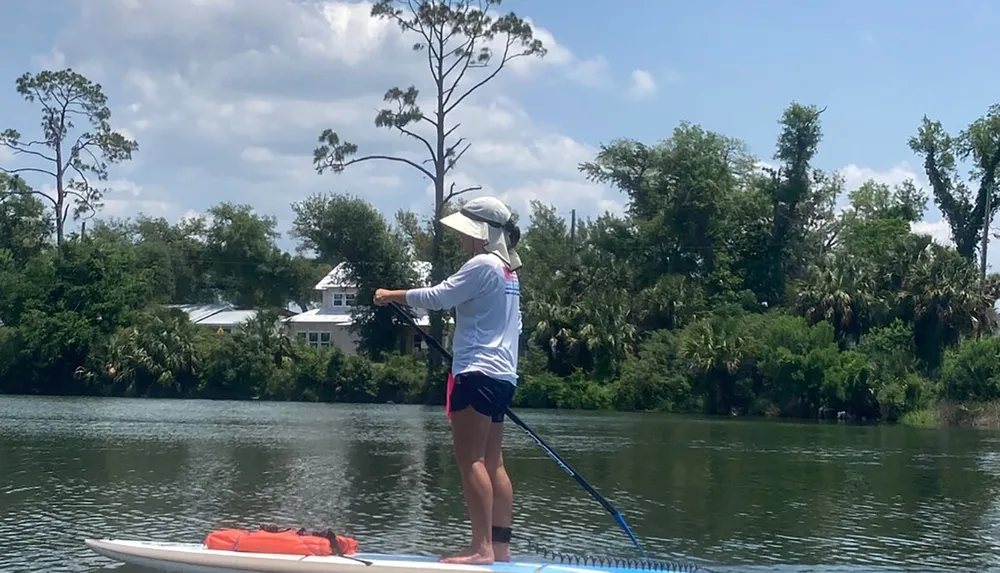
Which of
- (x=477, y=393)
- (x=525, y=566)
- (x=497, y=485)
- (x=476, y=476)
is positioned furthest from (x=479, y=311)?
(x=525, y=566)

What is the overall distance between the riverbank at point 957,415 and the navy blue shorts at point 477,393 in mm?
42539

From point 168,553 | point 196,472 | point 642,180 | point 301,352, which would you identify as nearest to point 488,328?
point 168,553

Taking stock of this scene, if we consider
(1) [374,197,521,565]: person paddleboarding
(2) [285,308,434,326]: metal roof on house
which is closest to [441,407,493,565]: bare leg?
(1) [374,197,521,565]: person paddleboarding

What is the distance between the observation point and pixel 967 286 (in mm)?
52719

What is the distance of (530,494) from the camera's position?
16234 millimetres

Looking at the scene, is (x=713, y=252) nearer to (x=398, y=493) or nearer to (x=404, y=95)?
(x=404, y=95)

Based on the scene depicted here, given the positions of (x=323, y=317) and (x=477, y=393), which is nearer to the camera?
(x=477, y=393)

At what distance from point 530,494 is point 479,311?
883cm

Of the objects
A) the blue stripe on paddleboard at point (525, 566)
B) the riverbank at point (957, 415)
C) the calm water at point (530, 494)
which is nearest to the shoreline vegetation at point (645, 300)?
the riverbank at point (957, 415)

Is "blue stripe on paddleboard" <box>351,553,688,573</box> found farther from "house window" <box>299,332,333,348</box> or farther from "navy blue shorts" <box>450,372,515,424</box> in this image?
"house window" <box>299,332,333,348</box>

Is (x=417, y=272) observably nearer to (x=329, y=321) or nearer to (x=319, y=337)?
(x=329, y=321)

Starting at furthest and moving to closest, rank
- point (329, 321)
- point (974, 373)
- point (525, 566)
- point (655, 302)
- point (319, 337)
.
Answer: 1. point (319, 337)
2. point (329, 321)
3. point (655, 302)
4. point (974, 373)
5. point (525, 566)

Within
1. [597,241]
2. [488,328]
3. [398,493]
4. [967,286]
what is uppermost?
[597,241]

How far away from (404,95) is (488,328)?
4702 centimetres
